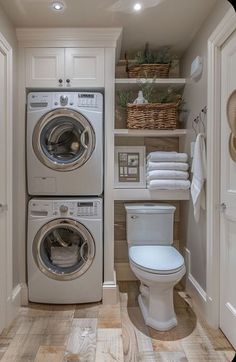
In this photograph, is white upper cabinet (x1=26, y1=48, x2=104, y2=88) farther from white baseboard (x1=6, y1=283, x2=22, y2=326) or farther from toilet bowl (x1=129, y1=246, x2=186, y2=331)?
white baseboard (x1=6, y1=283, x2=22, y2=326)

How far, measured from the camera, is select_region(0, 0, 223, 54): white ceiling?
1.93 metres

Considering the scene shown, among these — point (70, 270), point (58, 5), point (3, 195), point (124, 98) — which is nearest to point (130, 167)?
point (124, 98)

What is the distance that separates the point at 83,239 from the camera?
233cm

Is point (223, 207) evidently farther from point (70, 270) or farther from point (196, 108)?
point (70, 270)

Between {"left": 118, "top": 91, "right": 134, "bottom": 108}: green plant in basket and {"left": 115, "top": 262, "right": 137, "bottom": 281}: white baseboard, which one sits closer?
{"left": 118, "top": 91, "right": 134, "bottom": 108}: green plant in basket

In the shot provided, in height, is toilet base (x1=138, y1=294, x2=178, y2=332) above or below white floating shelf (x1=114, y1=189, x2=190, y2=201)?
below

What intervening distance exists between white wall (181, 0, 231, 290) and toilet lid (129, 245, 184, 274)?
0.77 feet

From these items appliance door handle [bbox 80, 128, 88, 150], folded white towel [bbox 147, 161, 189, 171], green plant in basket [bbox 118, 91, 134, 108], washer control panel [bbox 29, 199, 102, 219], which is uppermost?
green plant in basket [bbox 118, 91, 134, 108]

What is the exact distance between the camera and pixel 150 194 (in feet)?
8.11

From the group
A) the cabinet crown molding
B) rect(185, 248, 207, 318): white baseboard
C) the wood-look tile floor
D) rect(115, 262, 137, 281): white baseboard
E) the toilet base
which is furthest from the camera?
rect(115, 262, 137, 281): white baseboard

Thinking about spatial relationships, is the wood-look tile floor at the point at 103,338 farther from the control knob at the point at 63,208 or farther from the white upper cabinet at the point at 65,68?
the white upper cabinet at the point at 65,68

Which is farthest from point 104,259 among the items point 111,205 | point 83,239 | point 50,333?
point 50,333

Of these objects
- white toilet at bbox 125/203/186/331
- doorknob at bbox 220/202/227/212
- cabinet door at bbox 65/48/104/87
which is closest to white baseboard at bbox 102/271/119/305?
white toilet at bbox 125/203/186/331

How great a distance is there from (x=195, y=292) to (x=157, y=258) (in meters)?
0.56
